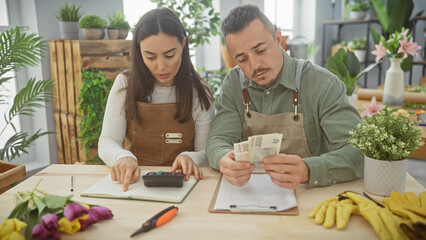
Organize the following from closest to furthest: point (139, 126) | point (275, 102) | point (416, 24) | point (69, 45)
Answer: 1. point (275, 102)
2. point (139, 126)
3. point (69, 45)
4. point (416, 24)

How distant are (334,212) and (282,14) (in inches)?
234

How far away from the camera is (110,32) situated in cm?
334

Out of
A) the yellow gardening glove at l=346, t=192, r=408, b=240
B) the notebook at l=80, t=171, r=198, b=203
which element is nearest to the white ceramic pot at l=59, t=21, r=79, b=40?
the notebook at l=80, t=171, r=198, b=203

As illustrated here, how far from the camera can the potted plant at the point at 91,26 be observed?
3172mm

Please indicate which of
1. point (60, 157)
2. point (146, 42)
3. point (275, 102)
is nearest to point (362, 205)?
point (275, 102)

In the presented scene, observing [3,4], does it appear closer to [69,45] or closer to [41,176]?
[69,45]

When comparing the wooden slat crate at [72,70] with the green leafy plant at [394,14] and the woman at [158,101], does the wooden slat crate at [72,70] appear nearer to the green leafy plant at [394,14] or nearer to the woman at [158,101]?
the woman at [158,101]

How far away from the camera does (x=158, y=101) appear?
1.90 meters

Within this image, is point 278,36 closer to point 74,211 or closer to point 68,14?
point 74,211

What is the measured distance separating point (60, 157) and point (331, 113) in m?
2.75

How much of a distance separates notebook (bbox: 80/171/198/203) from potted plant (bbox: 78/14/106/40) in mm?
2191

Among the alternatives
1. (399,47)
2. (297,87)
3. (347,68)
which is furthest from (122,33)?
(399,47)

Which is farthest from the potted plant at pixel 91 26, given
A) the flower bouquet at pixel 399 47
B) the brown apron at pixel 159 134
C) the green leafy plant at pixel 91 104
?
the flower bouquet at pixel 399 47

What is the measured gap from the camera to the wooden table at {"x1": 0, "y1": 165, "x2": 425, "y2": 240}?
3.13 ft
